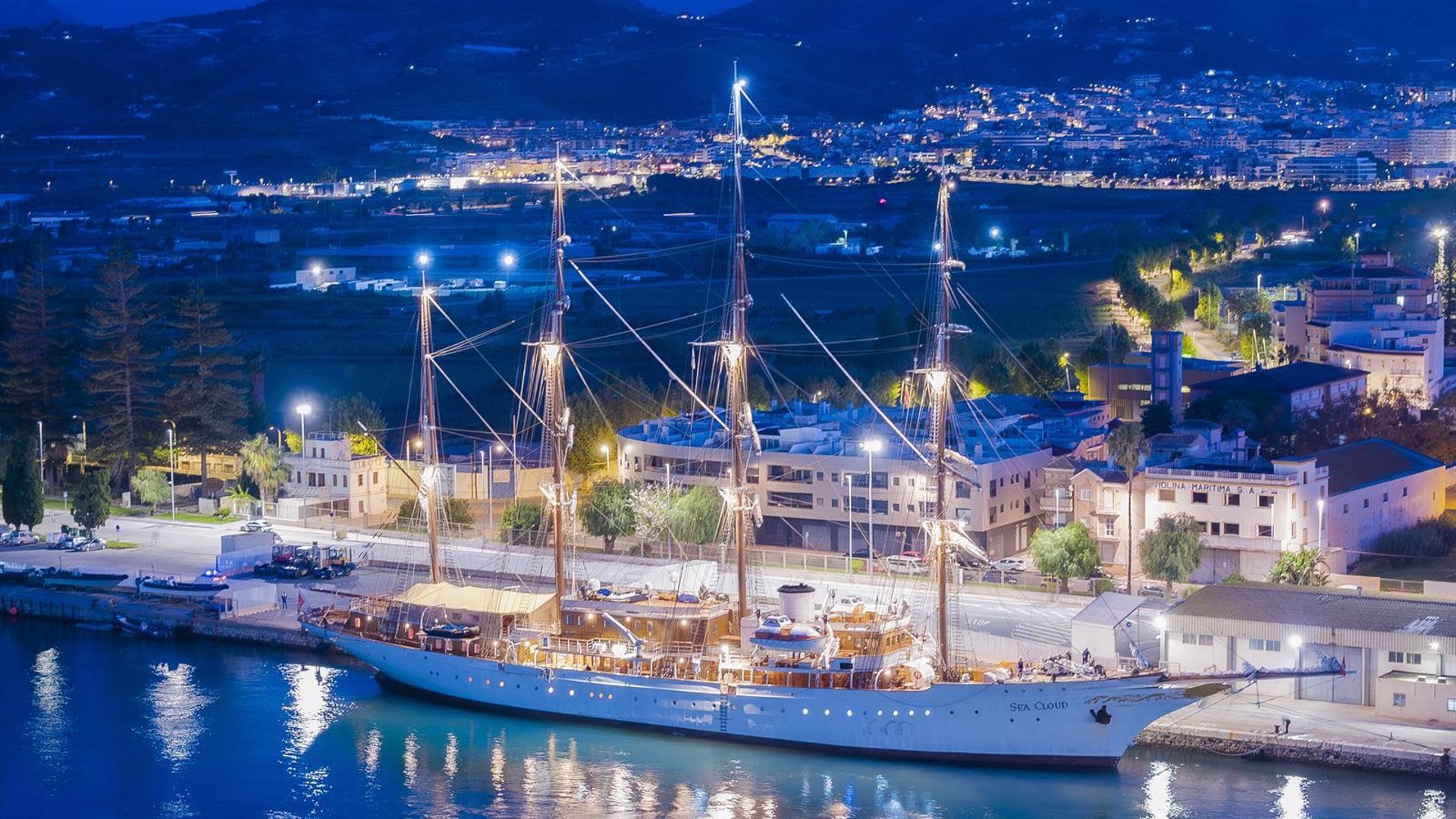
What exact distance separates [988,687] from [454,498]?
13477mm

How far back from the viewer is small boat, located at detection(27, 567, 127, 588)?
28.0 metres

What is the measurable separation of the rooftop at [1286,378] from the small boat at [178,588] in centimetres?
1758

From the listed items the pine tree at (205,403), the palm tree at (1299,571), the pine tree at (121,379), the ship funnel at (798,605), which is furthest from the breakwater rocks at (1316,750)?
the pine tree at (121,379)

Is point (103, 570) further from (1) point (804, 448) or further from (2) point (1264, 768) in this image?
→ (2) point (1264, 768)

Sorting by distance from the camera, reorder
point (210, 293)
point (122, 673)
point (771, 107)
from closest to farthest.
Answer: point (122, 673)
point (210, 293)
point (771, 107)

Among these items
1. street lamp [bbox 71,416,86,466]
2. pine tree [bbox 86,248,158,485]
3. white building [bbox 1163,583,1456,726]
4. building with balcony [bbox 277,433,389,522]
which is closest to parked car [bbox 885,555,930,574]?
white building [bbox 1163,583,1456,726]

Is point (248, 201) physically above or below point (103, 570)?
above

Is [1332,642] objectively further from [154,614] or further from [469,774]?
[154,614]

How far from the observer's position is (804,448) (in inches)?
1172

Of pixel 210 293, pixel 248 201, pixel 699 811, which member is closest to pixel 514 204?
pixel 248 201

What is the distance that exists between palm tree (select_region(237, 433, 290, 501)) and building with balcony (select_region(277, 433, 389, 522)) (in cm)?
→ 19

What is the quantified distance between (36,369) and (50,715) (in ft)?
54.7

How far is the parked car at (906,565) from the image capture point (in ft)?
→ 84.5

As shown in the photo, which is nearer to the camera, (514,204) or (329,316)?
(329,316)
